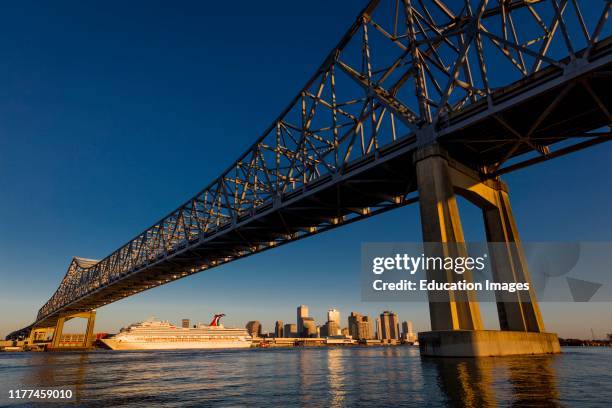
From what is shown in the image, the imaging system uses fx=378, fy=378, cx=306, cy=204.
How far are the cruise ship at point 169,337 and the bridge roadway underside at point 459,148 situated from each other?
255ft

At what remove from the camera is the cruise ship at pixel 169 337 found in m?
114

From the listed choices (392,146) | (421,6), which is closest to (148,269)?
(392,146)

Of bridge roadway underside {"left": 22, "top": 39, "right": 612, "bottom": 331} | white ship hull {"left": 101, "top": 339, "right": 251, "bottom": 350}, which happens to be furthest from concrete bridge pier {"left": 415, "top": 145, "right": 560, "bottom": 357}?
white ship hull {"left": 101, "top": 339, "right": 251, "bottom": 350}

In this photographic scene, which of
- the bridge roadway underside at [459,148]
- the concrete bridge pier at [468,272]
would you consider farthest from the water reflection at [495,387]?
the bridge roadway underside at [459,148]

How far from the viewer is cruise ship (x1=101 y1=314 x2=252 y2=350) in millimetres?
113562

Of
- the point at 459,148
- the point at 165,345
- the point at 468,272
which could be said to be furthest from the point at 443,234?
the point at 165,345

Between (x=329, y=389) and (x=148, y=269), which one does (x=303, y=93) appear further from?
(x=148, y=269)

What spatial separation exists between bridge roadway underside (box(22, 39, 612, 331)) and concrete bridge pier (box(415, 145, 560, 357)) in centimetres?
200

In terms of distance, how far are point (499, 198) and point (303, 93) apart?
75.2ft

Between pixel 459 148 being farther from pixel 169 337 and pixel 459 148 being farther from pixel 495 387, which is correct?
pixel 169 337

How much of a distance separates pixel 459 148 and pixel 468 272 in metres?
9.17

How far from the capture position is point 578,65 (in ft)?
58.7

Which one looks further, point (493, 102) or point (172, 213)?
point (172, 213)

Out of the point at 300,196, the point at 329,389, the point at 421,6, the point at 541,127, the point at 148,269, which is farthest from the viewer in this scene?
the point at 148,269
